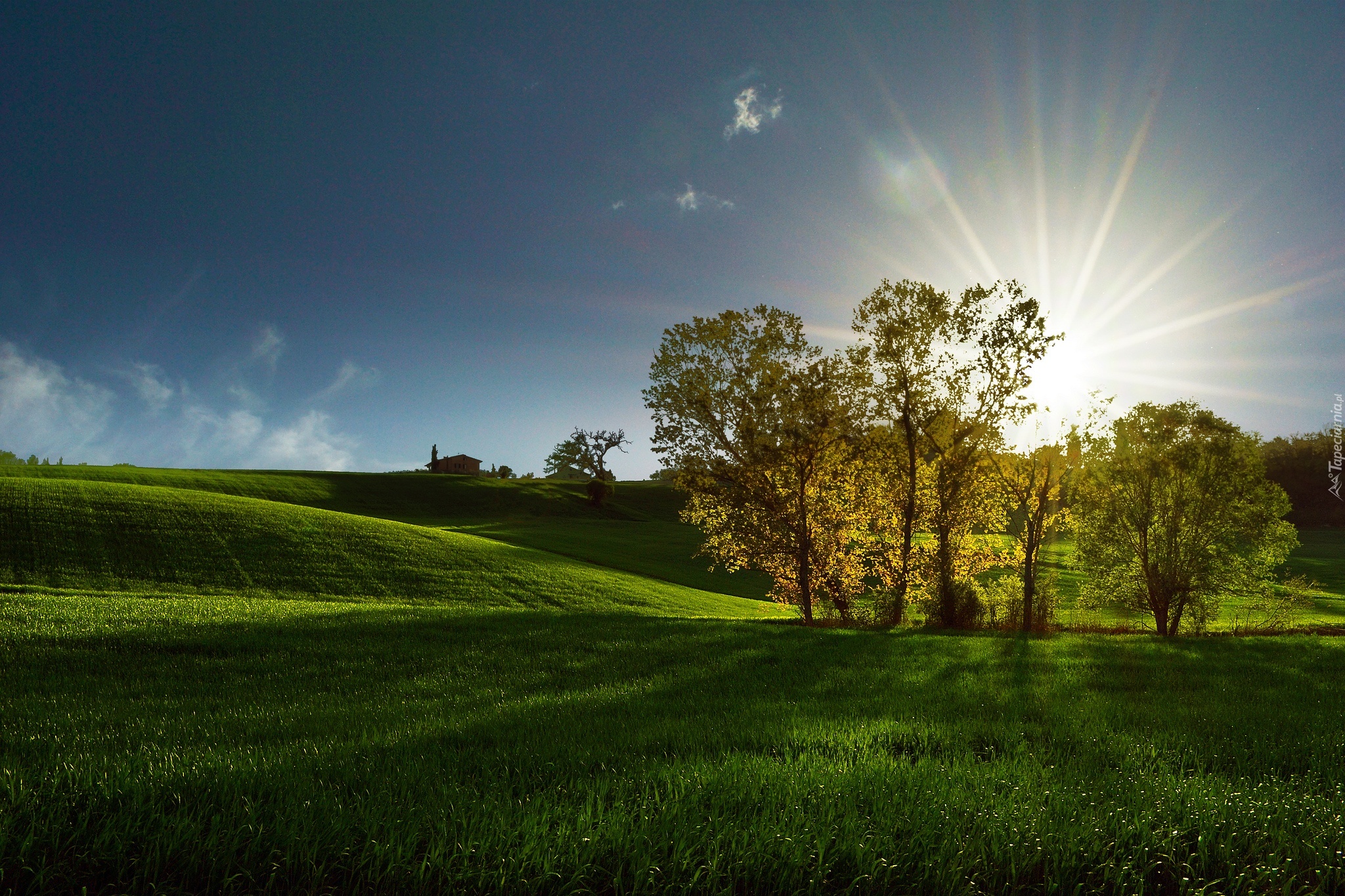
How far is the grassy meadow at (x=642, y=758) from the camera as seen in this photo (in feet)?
10.0

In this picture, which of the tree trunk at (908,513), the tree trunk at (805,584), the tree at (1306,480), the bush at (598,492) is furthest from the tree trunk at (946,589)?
the tree at (1306,480)

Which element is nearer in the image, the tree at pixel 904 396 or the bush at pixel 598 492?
the tree at pixel 904 396

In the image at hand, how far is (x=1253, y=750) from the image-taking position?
5.28 m

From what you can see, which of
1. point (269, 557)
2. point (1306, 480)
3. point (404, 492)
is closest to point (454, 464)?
point (404, 492)

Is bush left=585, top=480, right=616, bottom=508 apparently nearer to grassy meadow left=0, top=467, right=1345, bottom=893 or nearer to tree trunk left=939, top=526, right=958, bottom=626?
tree trunk left=939, top=526, right=958, bottom=626

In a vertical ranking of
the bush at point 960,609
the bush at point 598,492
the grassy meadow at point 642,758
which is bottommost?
the bush at point 960,609

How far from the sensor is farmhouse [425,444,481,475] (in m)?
113

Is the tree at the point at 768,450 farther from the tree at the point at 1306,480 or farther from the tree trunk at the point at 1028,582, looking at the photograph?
the tree at the point at 1306,480

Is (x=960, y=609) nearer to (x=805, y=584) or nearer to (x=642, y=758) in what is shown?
(x=805, y=584)

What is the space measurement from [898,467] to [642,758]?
66.9 feet

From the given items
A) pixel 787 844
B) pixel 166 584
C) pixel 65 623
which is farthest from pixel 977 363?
pixel 166 584

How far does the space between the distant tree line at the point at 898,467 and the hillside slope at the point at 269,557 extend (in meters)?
8.37

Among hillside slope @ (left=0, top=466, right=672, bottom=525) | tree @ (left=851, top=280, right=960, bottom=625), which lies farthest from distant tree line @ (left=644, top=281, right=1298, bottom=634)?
hillside slope @ (left=0, top=466, right=672, bottom=525)

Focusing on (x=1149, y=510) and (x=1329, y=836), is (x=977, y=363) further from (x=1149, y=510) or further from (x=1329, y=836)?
(x=1329, y=836)
